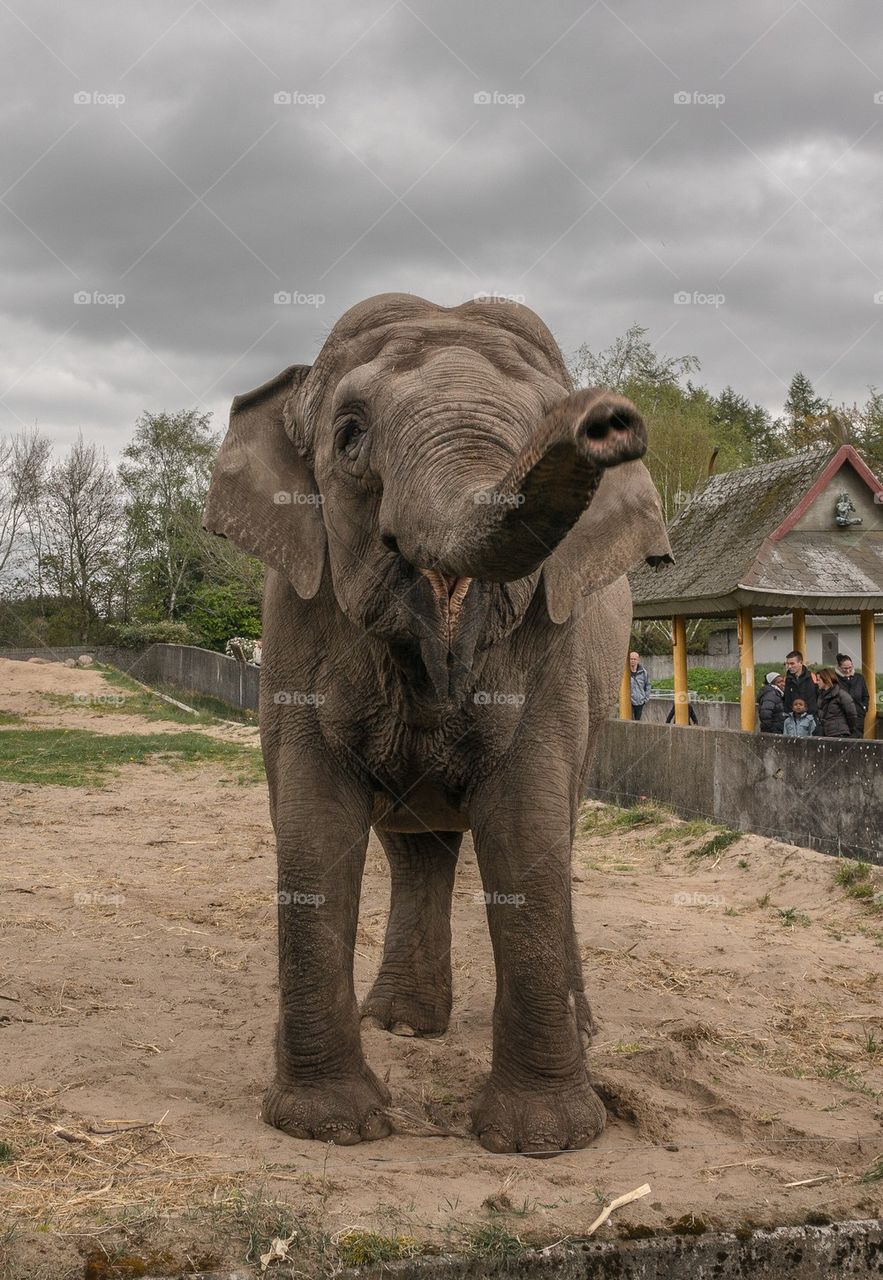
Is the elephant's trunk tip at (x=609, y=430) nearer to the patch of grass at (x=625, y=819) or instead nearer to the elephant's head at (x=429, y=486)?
the elephant's head at (x=429, y=486)

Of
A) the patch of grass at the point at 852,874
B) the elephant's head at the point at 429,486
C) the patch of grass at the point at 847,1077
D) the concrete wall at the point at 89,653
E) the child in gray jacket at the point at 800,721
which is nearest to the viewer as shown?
the elephant's head at the point at 429,486

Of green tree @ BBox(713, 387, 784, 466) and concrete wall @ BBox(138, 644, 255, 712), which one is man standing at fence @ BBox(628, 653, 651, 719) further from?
green tree @ BBox(713, 387, 784, 466)

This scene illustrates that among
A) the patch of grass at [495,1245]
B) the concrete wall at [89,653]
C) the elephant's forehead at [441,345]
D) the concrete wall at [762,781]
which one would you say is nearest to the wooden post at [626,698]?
the concrete wall at [762,781]

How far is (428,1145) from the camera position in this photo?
4785 millimetres

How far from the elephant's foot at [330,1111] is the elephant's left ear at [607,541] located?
1926 millimetres

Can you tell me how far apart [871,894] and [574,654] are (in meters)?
5.97

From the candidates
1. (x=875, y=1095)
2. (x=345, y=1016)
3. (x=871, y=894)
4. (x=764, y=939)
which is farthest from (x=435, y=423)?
(x=871, y=894)

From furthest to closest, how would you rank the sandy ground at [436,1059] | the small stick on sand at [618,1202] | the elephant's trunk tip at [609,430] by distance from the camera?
the sandy ground at [436,1059] → the small stick on sand at [618,1202] → the elephant's trunk tip at [609,430]

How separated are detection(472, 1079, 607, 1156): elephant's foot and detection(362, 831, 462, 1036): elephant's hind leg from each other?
159 centimetres

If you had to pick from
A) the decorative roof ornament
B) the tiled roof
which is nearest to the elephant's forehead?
the tiled roof

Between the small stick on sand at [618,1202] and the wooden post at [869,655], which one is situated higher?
the wooden post at [869,655]

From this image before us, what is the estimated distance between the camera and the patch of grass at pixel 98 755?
1866 centimetres

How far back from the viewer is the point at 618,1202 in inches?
154

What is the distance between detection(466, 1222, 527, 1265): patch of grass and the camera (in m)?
3.56
